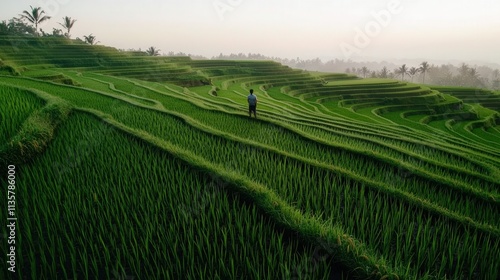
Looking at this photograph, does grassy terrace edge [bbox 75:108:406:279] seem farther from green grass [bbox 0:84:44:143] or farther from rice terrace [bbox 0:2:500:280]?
green grass [bbox 0:84:44:143]

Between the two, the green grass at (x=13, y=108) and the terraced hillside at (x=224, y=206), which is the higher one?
the green grass at (x=13, y=108)

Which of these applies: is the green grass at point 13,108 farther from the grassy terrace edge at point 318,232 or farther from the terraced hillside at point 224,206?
the grassy terrace edge at point 318,232

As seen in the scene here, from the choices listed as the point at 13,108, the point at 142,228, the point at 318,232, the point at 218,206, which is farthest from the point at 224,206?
the point at 13,108

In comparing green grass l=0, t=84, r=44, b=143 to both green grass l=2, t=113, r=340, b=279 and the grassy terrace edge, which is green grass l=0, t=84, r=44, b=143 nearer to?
green grass l=2, t=113, r=340, b=279

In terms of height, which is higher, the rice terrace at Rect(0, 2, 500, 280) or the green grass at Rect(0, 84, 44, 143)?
the green grass at Rect(0, 84, 44, 143)

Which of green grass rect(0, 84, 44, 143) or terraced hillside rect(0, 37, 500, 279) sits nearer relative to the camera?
terraced hillside rect(0, 37, 500, 279)

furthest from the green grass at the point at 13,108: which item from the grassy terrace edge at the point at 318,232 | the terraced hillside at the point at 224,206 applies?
the grassy terrace edge at the point at 318,232

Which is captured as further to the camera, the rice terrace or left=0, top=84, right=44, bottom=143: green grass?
left=0, top=84, right=44, bottom=143: green grass

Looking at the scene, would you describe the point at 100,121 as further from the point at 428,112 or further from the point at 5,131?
the point at 428,112

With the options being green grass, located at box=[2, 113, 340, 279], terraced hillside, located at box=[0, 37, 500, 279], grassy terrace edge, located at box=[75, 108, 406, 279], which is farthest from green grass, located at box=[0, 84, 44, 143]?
grassy terrace edge, located at box=[75, 108, 406, 279]

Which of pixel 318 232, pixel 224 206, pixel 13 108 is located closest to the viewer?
pixel 318 232

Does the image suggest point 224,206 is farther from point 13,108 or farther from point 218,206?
point 13,108

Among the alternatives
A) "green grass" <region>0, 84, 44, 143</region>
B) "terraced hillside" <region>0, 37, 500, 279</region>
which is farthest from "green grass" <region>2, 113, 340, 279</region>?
"green grass" <region>0, 84, 44, 143</region>

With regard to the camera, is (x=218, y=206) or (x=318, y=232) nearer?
(x=318, y=232)
